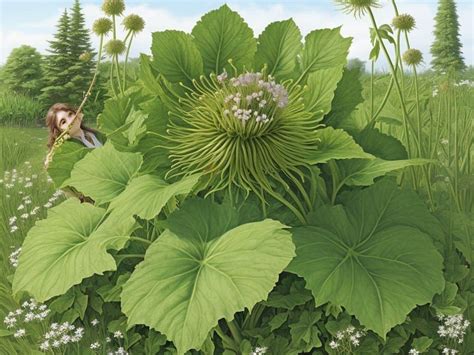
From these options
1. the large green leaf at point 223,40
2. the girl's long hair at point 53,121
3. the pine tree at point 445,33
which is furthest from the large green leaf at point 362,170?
the pine tree at point 445,33

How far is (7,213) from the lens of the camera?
406 cm

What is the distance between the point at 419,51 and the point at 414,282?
1.44 m

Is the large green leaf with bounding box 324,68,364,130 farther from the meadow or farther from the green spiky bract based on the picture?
the green spiky bract

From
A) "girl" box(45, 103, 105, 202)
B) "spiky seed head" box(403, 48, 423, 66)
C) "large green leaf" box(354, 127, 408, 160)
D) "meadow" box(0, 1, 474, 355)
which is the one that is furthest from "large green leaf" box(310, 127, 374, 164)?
"girl" box(45, 103, 105, 202)

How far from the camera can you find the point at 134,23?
10.9 feet

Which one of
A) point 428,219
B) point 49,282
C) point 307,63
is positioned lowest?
point 49,282

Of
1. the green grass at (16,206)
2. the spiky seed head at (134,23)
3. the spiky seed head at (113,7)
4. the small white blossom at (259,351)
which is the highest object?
the spiky seed head at (113,7)

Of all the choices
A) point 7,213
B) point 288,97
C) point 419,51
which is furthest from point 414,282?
point 7,213

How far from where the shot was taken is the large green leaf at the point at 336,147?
2283 millimetres

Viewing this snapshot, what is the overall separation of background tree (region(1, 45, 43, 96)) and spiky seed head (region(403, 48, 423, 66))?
7.77 metres

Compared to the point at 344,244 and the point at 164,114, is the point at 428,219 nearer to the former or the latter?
the point at 344,244

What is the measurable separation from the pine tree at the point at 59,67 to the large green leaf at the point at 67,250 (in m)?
7.09

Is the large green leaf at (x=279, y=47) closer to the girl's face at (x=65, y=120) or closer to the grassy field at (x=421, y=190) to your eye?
the grassy field at (x=421, y=190)

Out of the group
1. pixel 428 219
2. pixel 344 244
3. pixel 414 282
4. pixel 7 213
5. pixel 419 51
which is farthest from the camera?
pixel 7 213
